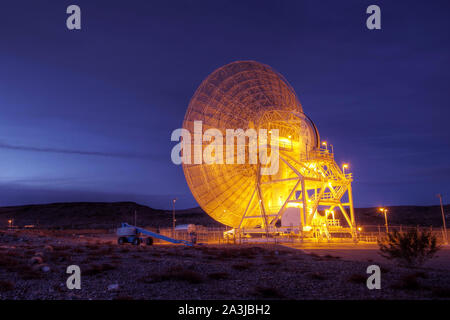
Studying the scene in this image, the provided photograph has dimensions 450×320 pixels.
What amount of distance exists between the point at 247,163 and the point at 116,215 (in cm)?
11607

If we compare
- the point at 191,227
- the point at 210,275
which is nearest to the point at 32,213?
the point at 191,227

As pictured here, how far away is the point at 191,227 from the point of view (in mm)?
44344

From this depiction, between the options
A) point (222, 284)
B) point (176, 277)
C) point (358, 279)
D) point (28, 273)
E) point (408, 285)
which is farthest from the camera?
point (28, 273)

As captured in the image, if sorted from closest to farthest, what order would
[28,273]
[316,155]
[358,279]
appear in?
[358,279], [28,273], [316,155]

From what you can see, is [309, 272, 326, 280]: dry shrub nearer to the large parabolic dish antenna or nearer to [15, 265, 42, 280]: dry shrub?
[15, 265, 42, 280]: dry shrub

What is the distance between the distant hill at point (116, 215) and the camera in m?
104

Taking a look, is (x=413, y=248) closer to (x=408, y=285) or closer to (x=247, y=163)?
(x=408, y=285)

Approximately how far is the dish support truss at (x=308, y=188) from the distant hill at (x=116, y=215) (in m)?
68.1

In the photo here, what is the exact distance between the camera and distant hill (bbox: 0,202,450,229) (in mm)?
104375

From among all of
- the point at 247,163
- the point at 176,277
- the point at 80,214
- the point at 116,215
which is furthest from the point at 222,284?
the point at 80,214

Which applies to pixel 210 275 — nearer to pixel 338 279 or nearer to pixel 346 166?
pixel 338 279

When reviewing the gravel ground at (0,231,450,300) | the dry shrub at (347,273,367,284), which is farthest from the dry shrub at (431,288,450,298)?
the dry shrub at (347,273,367,284)

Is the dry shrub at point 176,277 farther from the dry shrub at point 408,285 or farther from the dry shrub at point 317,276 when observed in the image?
the dry shrub at point 408,285

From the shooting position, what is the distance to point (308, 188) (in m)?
35.8
